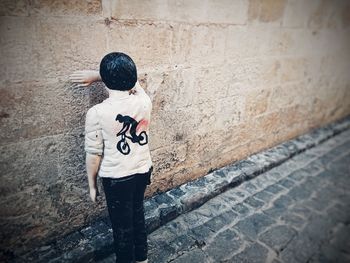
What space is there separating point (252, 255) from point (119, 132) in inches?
74.3

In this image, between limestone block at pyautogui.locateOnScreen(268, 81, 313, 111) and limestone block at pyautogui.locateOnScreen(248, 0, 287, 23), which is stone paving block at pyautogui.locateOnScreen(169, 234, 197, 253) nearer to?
limestone block at pyautogui.locateOnScreen(268, 81, 313, 111)

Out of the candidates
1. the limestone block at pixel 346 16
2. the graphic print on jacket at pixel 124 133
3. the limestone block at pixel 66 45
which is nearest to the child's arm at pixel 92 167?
the graphic print on jacket at pixel 124 133

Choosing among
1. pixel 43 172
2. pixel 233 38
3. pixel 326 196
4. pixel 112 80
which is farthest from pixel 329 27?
pixel 43 172

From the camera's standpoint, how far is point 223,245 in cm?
300

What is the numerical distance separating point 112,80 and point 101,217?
1650mm

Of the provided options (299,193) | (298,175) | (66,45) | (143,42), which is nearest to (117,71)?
(66,45)

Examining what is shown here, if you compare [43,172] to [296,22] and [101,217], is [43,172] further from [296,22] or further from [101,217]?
[296,22]

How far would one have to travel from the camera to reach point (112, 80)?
197cm

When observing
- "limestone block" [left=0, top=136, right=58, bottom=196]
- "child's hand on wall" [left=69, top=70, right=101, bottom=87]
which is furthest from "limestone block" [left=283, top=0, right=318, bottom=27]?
"limestone block" [left=0, top=136, right=58, bottom=196]

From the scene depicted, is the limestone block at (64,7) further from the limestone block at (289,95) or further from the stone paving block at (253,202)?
the limestone block at (289,95)

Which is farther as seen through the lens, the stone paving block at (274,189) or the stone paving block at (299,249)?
the stone paving block at (274,189)

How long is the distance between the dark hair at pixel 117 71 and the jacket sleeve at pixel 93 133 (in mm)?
228

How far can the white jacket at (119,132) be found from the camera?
1.98 meters

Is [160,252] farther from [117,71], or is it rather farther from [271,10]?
[271,10]
